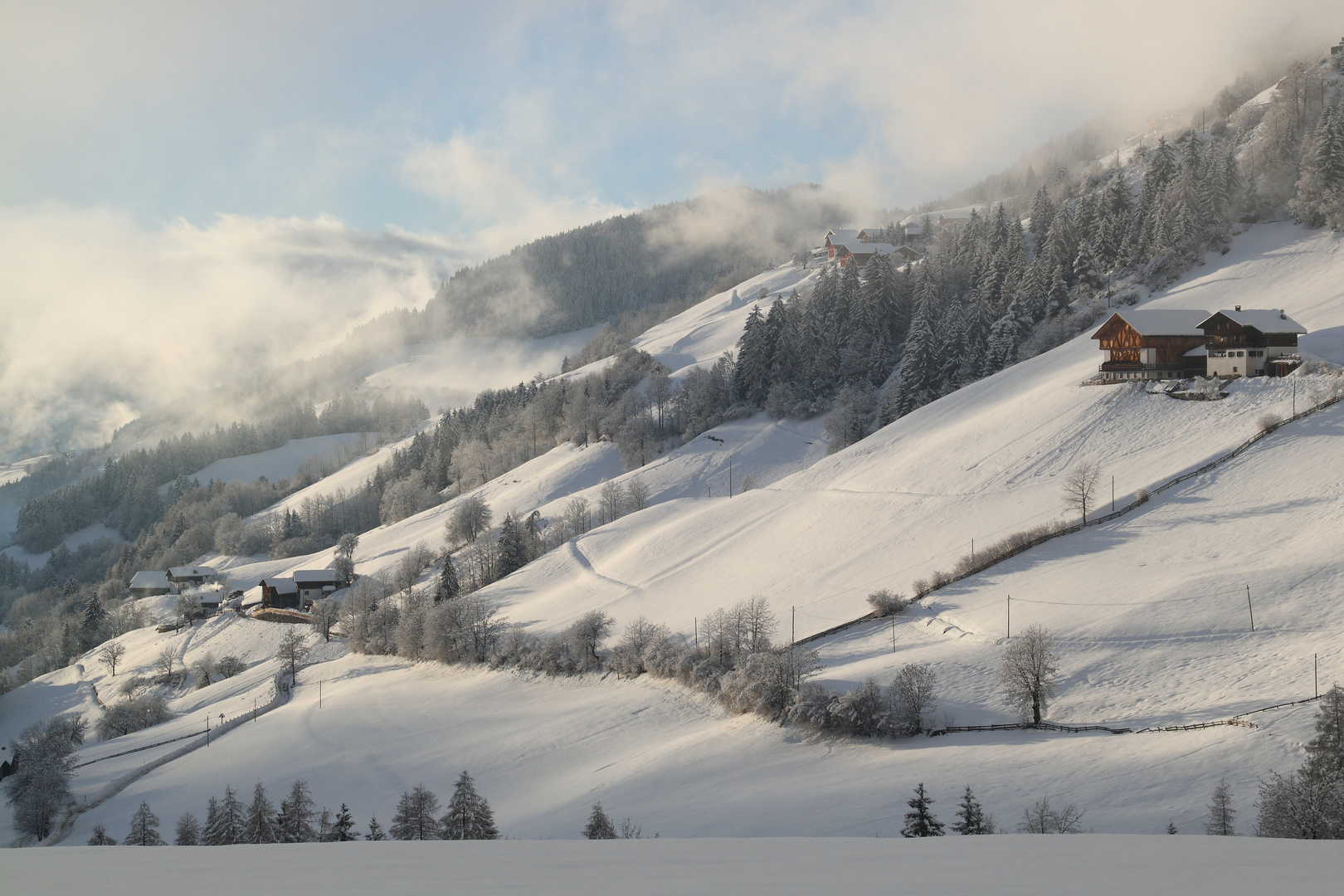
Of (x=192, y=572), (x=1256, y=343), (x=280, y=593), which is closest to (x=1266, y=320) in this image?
(x=1256, y=343)

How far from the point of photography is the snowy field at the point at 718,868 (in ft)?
22.0

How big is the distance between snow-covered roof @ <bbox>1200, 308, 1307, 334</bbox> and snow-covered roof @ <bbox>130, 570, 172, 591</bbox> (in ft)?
461

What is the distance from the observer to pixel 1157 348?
196ft

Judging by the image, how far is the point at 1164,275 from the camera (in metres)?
85.1

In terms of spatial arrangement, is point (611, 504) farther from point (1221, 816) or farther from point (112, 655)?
point (1221, 816)

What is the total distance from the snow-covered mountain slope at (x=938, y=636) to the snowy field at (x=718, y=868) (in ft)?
49.9

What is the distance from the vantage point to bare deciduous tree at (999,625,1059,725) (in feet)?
95.5

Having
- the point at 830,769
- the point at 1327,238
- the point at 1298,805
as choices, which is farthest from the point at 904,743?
the point at 1327,238

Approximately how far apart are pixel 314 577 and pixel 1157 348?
94819 mm

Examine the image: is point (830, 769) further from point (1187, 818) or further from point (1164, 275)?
point (1164, 275)

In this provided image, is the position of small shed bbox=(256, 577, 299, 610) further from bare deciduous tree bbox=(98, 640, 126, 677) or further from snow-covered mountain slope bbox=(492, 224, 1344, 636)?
snow-covered mountain slope bbox=(492, 224, 1344, 636)

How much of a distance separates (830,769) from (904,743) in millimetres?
3566

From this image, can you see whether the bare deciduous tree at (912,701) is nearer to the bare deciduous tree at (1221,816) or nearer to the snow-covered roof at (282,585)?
the bare deciduous tree at (1221,816)

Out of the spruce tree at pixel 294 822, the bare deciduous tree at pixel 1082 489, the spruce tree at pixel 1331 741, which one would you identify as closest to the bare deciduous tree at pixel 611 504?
the bare deciduous tree at pixel 1082 489
